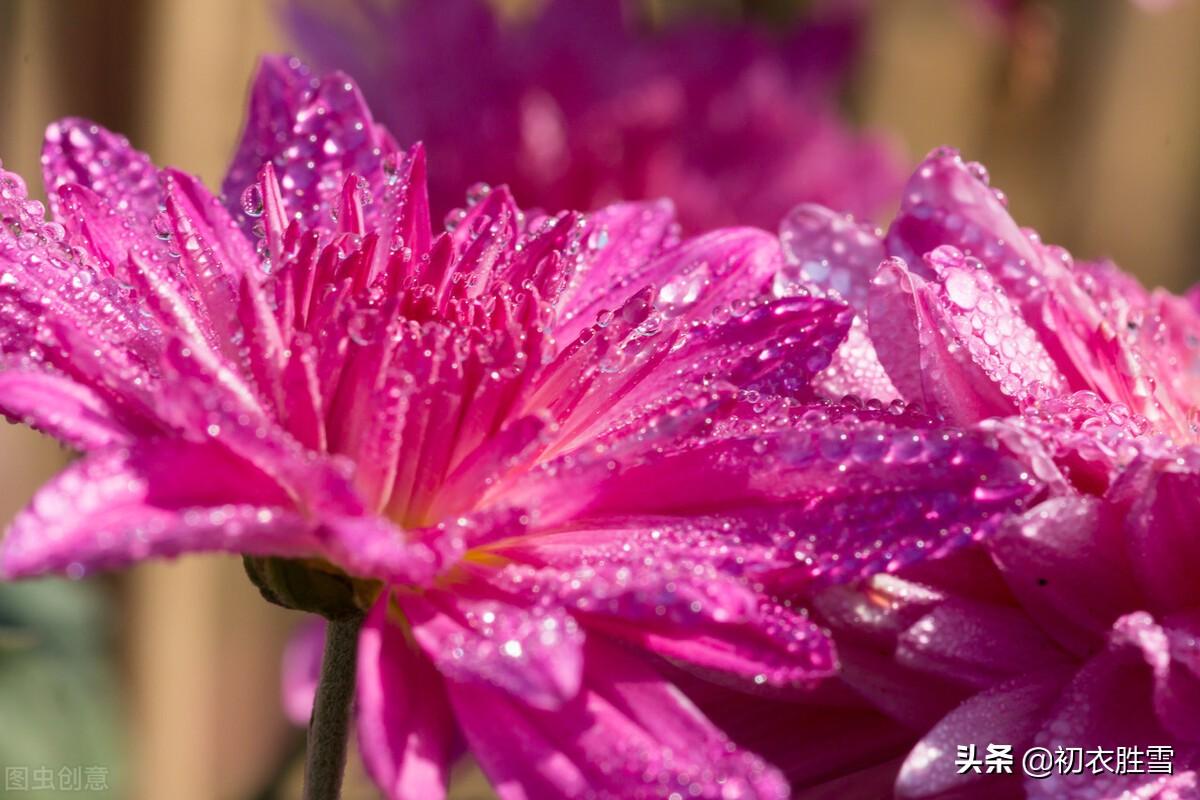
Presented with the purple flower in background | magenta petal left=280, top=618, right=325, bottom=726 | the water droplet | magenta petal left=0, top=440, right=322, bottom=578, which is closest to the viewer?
magenta petal left=0, top=440, right=322, bottom=578

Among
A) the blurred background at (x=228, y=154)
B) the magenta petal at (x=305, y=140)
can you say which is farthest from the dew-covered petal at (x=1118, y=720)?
the blurred background at (x=228, y=154)

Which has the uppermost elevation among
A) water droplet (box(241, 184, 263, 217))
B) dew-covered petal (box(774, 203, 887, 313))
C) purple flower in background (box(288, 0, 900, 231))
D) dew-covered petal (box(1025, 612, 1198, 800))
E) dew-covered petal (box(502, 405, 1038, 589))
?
purple flower in background (box(288, 0, 900, 231))

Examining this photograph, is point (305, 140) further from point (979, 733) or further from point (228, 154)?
point (228, 154)

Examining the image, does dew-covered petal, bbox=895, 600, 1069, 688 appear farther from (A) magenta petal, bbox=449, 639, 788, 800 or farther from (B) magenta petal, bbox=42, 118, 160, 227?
(B) magenta petal, bbox=42, 118, 160, 227

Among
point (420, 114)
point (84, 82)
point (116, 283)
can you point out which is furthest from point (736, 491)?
point (84, 82)

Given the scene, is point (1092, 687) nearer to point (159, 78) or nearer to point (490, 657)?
point (490, 657)

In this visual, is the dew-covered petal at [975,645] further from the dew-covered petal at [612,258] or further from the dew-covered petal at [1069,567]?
the dew-covered petal at [612,258]

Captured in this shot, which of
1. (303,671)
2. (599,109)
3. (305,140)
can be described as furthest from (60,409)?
(599,109)

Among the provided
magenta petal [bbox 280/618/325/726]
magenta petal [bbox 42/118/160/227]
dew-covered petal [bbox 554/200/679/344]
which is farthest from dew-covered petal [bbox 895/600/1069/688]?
magenta petal [bbox 280/618/325/726]
